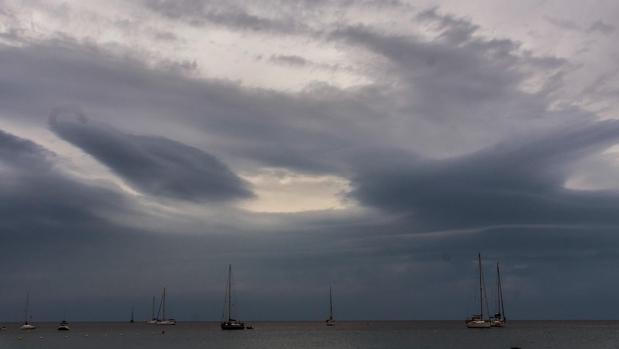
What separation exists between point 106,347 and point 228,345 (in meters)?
28.5

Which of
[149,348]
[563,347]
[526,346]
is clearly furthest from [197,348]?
[563,347]

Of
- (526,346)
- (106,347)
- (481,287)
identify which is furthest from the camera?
(481,287)

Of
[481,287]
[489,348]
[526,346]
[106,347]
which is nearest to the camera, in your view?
[489,348]

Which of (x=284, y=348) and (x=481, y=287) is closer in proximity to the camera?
(x=284, y=348)

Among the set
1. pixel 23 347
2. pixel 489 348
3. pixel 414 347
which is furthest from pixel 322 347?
pixel 23 347

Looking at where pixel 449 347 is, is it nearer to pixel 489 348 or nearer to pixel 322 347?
pixel 489 348

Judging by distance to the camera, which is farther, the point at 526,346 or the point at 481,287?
the point at 481,287

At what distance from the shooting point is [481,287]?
640 ft

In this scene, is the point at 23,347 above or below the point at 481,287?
below

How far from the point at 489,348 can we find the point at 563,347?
23.0m

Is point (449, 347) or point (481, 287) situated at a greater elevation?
point (481, 287)

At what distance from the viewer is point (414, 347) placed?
137875mm

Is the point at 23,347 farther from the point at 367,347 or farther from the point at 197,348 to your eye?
the point at 367,347

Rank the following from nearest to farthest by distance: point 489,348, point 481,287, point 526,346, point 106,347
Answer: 1. point 489,348
2. point 526,346
3. point 106,347
4. point 481,287
